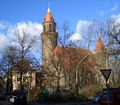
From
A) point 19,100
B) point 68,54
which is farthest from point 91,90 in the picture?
point 19,100

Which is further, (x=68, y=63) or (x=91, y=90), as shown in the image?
(x=91, y=90)

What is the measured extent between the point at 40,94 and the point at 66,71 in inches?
455

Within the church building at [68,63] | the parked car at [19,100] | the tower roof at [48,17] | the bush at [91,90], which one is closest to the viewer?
the parked car at [19,100]

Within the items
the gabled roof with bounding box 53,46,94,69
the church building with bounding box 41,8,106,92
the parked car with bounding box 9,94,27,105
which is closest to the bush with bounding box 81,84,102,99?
the church building with bounding box 41,8,106,92

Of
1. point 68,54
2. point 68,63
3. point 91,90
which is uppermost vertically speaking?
point 68,54

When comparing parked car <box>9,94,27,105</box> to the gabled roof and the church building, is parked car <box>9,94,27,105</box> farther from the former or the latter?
the gabled roof

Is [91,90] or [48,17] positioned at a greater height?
[48,17]

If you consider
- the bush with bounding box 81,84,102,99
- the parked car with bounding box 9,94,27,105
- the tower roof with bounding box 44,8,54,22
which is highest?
the tower roof with bounding box 44,8,54,22

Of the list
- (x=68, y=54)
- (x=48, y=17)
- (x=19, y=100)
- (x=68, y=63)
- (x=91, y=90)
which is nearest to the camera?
(x=19, y=100)

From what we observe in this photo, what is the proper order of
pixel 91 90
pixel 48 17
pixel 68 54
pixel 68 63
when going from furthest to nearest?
pixel 48 17 → pixel 91 90 → pixel 68 63 → pixel 68 54

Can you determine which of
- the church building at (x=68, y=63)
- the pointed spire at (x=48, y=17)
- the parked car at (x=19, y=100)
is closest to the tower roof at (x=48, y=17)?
the pointed spire at (x=48, y=17)

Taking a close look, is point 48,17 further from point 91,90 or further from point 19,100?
point 19,100

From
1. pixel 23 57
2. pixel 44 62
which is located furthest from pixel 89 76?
pixel 23 57

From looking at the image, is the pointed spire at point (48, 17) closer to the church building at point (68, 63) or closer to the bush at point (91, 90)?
the church building at point (68, 63)
